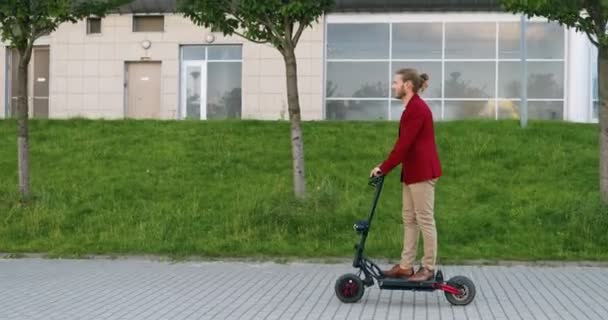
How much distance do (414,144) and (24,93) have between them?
A: 26.7 ft

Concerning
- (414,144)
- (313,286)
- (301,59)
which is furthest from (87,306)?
(301,59)

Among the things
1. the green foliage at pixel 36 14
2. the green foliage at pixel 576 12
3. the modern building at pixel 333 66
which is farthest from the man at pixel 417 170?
the modern building at pixel 333 66

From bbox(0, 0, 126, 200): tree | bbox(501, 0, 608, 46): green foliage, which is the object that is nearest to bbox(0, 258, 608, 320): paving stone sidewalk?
bbox(0, 0, 126, 200): tree

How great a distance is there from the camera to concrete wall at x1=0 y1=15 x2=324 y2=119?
1059 inches

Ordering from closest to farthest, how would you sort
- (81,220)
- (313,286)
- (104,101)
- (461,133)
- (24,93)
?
(313,286), (81,220), (24,93), (461,133), (104,101)

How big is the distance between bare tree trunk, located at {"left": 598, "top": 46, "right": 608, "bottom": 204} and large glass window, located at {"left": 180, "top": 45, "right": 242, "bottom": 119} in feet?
57.6

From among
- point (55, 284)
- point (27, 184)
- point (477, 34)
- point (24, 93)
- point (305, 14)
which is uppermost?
point (477, 34)

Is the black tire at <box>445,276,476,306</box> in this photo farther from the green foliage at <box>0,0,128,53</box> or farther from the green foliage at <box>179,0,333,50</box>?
the green foliage at <box>0,0,128,53</box>

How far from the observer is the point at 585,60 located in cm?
2584

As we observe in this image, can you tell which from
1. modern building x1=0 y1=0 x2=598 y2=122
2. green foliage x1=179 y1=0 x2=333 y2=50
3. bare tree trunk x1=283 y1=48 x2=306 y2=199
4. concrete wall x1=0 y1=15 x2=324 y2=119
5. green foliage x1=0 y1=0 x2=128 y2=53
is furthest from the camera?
concrete wall x1=0 y1=15 x2=324 y2=119

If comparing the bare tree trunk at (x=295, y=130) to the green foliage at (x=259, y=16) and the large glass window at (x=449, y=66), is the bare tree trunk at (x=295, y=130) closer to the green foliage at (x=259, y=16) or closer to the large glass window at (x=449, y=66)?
the green foliage at (x=259, y=16)

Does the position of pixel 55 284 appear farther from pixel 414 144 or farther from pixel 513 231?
pixel 513 231

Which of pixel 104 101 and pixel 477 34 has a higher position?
pixel 477 34

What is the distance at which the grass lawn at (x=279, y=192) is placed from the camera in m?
10.9
